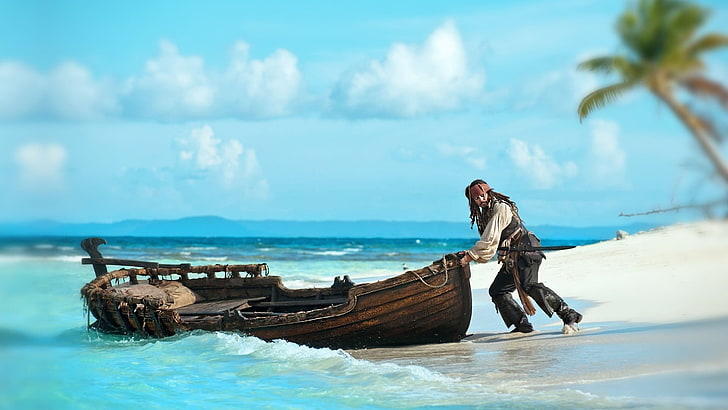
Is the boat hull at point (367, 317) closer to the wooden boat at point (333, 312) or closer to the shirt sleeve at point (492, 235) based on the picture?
the wooden boat at point (333, 312)

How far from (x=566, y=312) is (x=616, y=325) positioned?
1.10 metres

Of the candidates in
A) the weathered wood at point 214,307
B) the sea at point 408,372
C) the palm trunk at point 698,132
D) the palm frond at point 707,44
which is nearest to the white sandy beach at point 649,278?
the palm trunk at point 698,132

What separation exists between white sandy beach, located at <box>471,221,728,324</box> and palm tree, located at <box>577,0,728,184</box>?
1.97 feet

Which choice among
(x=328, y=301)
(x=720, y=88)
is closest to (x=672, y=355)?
(x=720, y=88)

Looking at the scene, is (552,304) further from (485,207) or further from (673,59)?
(673,59)

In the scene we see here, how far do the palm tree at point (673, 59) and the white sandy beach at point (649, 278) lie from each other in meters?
0.60

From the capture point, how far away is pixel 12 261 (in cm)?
153

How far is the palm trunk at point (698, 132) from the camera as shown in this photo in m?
3.30

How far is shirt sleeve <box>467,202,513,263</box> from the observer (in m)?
8.48

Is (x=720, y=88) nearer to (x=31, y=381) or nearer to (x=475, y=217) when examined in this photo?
(x=31, y=381)

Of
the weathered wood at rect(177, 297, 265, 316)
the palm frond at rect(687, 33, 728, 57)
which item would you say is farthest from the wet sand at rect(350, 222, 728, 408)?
the weathered wood at rect(177, 297, 265, 316)

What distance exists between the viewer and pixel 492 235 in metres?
8.55

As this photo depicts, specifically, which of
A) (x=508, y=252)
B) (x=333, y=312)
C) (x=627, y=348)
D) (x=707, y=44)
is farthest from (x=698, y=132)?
(x=333, y=312)

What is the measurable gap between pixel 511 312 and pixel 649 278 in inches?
234
